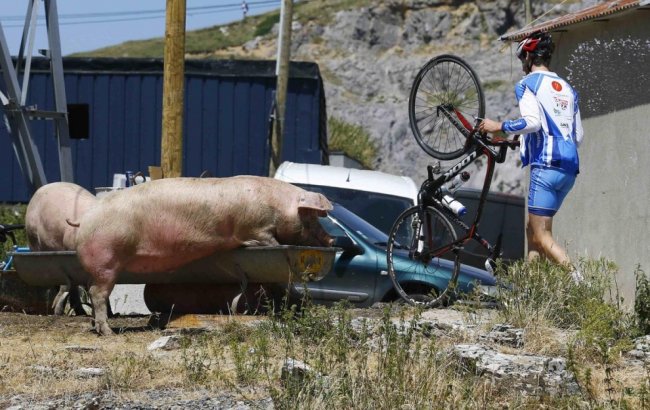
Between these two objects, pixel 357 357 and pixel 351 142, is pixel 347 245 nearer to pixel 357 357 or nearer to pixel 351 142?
pixel 357 357

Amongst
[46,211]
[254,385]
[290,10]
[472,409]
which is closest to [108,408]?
[254,385]

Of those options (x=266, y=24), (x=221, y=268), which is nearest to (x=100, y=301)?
(x=221, y=268)

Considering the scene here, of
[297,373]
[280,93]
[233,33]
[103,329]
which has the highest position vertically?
[233,33]

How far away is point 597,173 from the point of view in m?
12.6

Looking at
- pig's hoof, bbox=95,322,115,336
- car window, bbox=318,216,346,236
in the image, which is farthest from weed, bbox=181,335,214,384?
car window, bbox=318,216,346,236

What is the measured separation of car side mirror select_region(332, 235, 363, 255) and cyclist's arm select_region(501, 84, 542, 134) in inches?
133

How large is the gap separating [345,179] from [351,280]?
9.97 ft

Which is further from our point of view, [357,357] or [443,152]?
[443,152]

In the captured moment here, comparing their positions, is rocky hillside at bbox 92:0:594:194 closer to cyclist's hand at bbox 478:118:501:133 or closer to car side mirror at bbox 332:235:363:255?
car side mirror at bbox 332:235:363:255

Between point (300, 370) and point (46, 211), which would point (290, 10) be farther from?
point (300, 370)

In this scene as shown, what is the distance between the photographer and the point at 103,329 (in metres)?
9.30

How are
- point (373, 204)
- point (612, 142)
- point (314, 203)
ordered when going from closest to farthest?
1. point (314, 203)
2. point (612, 142)
3. point (373, 204)

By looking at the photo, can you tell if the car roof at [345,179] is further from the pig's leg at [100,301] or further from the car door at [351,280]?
the pig's leg at [100,301]

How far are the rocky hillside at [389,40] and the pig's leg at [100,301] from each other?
48.0 metres
